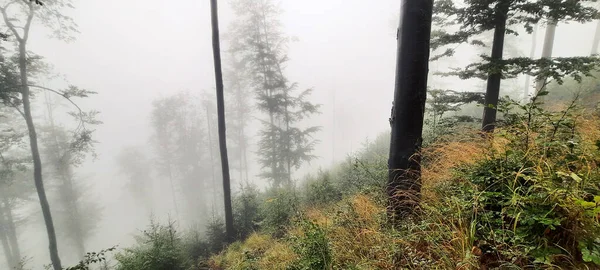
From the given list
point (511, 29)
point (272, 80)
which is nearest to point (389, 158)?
point (511, 29)

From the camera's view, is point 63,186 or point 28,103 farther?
point 63,186

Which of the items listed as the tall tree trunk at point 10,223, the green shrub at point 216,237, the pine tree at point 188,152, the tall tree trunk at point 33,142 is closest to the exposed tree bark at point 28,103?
the tall tree trunk at point 33,142

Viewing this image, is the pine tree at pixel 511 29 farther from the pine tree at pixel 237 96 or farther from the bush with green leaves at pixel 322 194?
the pine tree at pixel 237 96

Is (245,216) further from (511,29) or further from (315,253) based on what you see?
(511,29)

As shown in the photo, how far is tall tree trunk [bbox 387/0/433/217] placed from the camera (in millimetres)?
2678

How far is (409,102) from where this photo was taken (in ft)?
9.11

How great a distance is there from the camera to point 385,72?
4542 inches

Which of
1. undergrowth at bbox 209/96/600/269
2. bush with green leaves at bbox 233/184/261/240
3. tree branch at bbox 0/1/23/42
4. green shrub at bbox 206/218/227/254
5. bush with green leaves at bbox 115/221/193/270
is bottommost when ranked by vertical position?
green shrub at bbox 206/218/227/254

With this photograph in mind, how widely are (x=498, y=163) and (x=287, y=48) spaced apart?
15407 mm

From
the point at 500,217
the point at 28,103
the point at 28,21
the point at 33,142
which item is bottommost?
the point at 33,142

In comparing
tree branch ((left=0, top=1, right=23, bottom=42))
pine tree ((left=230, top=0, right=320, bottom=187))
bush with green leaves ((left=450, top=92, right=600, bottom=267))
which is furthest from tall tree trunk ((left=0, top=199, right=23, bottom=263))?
bush with green leaves ((left=450, top=92, right=600, bottom=267))

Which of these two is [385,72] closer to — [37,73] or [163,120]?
[163,120]

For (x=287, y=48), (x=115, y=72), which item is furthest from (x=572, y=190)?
(x=115, y=72)

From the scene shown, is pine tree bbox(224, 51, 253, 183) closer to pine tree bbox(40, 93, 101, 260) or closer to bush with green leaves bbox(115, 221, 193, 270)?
pine tree bbox(40, 93, 101, 260)
